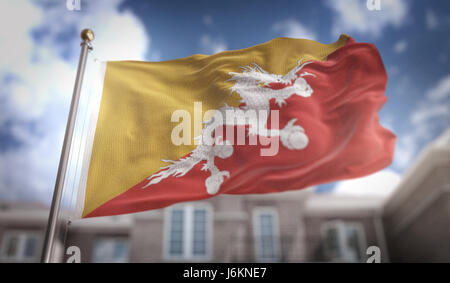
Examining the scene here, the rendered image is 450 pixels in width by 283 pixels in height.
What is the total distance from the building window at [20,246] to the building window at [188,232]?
4.99 metres

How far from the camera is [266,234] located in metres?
20.2

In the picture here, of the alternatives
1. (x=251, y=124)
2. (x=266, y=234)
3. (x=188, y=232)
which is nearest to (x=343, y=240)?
(x=266, y=234)

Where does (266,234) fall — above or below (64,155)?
above

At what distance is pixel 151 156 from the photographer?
8.12 meters

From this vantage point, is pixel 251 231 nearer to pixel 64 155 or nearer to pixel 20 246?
pixel 20 246

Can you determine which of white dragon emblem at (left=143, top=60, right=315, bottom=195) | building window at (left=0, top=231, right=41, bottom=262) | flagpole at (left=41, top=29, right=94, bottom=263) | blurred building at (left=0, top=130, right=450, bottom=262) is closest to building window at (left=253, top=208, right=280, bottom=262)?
blurred building at (left=0, top=130, right=450, bottom=262)

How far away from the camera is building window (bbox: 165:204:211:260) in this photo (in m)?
19.3

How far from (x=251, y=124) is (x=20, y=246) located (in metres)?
15.0

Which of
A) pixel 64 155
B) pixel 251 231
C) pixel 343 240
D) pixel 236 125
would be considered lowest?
pixel 64 155

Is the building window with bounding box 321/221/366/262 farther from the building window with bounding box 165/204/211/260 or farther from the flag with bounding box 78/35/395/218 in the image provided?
the flag with bounding box 78/35/395/218

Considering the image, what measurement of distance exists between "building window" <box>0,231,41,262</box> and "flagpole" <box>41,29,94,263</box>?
1383cm

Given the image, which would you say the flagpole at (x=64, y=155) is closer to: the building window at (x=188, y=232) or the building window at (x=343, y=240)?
the building window at (x=188, y=232)

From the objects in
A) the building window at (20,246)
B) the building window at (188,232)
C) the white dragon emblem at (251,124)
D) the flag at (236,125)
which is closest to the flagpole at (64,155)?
the flag at (236,125)
